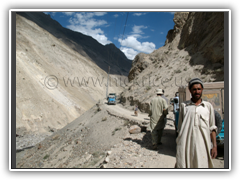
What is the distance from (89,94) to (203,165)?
37.1 meters

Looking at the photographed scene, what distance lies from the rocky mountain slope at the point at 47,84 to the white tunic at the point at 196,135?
1981cm

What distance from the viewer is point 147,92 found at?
59.6 ft

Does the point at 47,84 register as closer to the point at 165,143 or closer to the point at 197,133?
the point at 165,143

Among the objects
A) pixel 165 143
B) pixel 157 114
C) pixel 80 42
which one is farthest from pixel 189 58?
pixel 80 42

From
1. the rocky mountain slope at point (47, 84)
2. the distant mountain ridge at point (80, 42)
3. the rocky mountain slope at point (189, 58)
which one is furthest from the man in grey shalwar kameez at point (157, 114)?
the distant mountain ridge at point (80, 42)

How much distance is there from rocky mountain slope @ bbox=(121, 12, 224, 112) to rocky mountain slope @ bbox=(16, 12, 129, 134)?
411 inches

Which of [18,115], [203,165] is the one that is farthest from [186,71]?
[18,115]

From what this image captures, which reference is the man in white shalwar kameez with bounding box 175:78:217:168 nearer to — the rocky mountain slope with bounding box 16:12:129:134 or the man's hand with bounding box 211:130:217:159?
the man's hand with bounding box 211:130:217:159

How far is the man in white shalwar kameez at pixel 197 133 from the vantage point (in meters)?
2.38

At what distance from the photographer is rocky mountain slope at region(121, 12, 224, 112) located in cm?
1521

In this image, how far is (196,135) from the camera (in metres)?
2.40

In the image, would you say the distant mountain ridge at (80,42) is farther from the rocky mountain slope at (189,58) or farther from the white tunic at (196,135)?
the white tunic at (196,135)

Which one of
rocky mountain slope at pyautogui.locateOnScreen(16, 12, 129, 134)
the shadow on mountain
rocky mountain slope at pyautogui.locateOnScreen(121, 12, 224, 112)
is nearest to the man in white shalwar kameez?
the shadow on mountain
